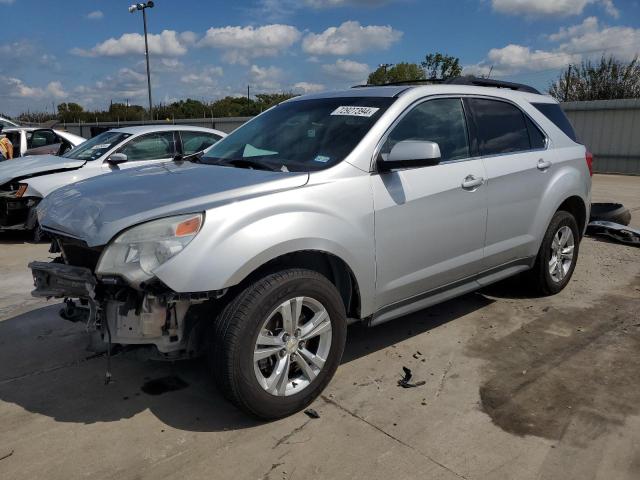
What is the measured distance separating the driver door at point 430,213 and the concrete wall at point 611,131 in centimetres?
1585

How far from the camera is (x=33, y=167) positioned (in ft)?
25.6

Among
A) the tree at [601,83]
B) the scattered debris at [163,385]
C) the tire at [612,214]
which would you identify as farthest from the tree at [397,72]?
the scattered debris at [163,385]

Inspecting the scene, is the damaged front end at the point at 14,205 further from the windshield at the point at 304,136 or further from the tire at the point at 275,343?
the tire at the point at 275,343

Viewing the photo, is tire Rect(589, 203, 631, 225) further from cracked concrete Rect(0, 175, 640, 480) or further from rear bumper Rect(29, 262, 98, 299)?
rear bumper Rect(29, 262, 98, 299)

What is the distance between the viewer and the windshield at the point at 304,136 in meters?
3.47

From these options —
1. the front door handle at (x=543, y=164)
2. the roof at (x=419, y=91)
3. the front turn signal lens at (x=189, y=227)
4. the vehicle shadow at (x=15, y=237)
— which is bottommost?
the vehicle shadow at (x=15, y=237)

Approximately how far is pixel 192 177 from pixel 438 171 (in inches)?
64.3

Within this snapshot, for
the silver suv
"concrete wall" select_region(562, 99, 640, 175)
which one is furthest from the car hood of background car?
"concrete wall" select_region(562, 99, 640, 175)

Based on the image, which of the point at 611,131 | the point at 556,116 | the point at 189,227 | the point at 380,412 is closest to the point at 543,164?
the point at 556,116

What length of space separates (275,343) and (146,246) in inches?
33.1

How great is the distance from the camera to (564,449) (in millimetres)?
2805

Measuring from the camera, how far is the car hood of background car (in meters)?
2.78

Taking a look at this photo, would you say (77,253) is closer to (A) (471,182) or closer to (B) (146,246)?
(B) (146,246)

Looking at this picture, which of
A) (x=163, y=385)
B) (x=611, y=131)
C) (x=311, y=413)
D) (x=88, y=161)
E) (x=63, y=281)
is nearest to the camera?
(x=63, y=281)
